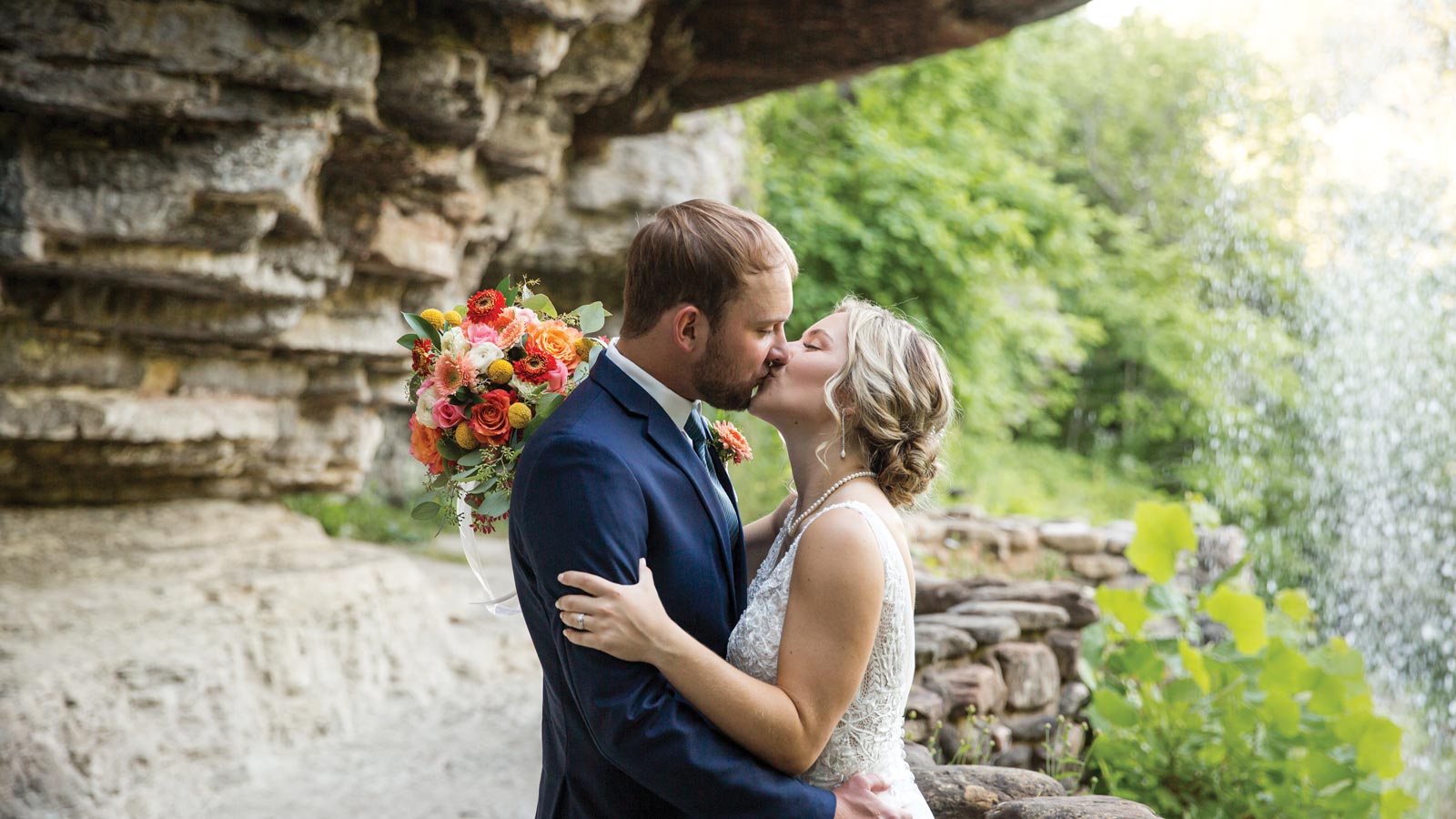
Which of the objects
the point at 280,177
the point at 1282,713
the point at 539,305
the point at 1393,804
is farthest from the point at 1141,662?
the point at 280,177

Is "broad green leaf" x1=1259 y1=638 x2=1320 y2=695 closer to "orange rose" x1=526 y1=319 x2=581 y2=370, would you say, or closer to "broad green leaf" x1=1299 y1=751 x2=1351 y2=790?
"broad green leaf" x1=1299 y1=751 x2=1351 y2=790

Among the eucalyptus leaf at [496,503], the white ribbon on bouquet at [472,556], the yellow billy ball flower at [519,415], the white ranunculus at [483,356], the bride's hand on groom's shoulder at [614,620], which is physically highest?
the white ranunculus at [483,356]

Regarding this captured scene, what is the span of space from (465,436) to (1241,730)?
11.2 ft

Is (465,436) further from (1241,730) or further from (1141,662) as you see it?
(1241,730)

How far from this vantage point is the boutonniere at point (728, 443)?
2.50 m

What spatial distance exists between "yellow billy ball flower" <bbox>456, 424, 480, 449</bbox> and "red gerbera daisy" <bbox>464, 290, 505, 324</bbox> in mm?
251

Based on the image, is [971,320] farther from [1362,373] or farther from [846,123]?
[1362,373]

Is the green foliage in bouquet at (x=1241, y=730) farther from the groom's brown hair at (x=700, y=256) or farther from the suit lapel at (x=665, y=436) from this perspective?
the groom's brown hair at (x=700, y=256)

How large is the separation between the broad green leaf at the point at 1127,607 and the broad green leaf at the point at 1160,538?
0.14m

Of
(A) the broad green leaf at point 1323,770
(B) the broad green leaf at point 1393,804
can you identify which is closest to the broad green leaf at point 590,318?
(A) the broad green leaf at point 1323,770

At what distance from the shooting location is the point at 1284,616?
5.30 metres

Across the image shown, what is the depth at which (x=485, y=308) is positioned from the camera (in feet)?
7.96

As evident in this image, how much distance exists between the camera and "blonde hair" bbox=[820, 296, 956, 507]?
2.26 metres

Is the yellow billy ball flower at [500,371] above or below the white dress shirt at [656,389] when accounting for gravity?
below
